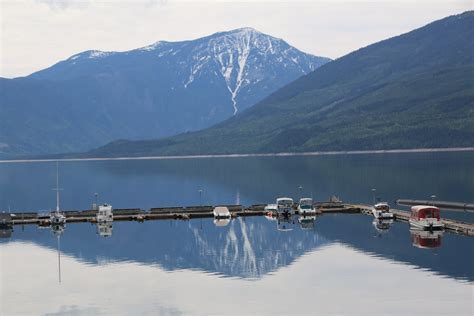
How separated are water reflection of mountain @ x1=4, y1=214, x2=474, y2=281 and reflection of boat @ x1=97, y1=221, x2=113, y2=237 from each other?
43.6 inches

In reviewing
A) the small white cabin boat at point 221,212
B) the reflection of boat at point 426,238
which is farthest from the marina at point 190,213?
the reflection of boat at point 426,238

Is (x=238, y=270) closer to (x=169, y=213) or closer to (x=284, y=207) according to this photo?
(x=284, y=207)

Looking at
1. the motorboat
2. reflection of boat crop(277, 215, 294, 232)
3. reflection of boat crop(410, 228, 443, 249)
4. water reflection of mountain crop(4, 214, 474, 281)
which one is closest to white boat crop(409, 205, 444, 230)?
reflection of boat crop(410, 228, 443, 249)

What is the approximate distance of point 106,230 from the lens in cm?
14012

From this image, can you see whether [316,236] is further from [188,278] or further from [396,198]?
[396,198]

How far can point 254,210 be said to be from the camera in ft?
527

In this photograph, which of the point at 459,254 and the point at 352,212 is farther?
the point at 352,212

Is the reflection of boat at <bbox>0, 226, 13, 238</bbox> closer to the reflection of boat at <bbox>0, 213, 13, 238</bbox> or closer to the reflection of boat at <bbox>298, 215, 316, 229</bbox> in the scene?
the reflection of boat at <bbox>0, 213, 13, 238</bbox>

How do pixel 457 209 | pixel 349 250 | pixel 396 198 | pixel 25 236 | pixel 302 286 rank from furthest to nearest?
pixel 396 198, pixel 457 209, pixel 25 236, pixel 349 250, pixel 302 286

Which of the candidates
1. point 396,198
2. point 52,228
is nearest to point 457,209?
point 396,198

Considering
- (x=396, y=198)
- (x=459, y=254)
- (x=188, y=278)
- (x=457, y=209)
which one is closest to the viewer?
(x=188, y=278)

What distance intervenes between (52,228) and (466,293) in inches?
3289

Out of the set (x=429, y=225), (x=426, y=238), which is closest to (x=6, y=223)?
(x=429, y=225)

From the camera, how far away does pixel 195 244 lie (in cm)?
12138
